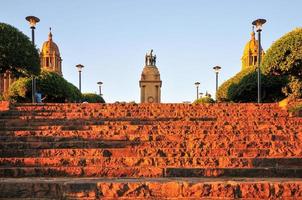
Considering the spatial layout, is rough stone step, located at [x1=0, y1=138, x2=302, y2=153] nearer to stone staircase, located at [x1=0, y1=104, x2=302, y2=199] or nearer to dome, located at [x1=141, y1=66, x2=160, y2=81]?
stone staircase, located at [x1=0, y1=104, x2=302, y2=199]

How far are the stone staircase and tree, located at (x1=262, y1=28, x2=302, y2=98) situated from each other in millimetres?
4137

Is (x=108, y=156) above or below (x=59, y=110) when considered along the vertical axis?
below

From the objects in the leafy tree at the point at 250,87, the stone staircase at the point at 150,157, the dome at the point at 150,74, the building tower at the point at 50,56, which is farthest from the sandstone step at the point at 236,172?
the building tower at the point at 50,56

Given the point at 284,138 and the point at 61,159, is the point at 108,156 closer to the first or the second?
the point at 61,159

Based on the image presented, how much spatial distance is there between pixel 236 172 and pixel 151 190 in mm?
1999

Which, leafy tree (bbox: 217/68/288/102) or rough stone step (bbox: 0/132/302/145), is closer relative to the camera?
rough stone step (bbox: 0/132/302/145)

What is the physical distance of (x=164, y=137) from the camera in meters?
8.67

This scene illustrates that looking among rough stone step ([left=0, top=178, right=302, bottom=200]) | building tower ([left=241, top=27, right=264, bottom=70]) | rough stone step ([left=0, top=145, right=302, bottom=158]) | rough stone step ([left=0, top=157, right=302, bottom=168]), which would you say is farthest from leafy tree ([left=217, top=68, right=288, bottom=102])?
building tower ([left=241, top=27, right=264, bottom=70])

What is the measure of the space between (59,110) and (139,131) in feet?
14.7

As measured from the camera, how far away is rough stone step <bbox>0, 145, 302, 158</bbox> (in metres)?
7.50

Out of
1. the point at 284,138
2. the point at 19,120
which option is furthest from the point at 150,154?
the point at 19,120

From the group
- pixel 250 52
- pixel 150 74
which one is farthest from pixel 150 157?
pixel 250 52

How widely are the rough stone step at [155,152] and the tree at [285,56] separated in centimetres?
770

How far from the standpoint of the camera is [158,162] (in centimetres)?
718
